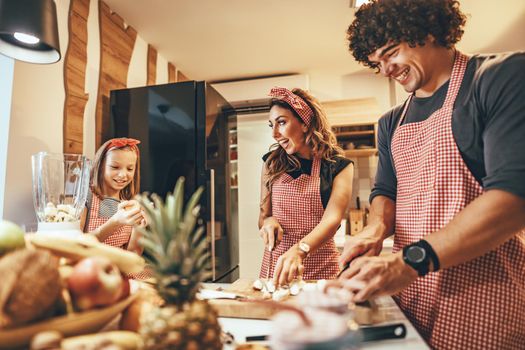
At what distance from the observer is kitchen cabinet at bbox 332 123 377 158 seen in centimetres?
339

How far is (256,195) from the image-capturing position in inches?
142

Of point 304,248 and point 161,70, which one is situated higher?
point 161,70

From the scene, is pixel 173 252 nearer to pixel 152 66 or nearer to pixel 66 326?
pixel 66 326

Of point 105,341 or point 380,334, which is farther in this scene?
point 380,334

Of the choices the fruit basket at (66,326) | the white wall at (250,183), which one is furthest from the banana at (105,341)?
the white wall at (250,183)

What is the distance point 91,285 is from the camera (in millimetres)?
513

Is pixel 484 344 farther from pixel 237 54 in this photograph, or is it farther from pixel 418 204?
pixel 237 54

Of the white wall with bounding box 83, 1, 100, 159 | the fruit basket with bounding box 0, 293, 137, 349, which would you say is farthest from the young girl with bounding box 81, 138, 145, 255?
the fruit basket with bounding box 0, 293, 137, 349

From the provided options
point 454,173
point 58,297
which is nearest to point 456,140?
point 454,173

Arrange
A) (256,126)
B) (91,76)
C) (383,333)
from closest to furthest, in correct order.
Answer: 1. (383,333)
2. (91,76)
3. (256,126)

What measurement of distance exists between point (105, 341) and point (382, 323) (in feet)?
2.03

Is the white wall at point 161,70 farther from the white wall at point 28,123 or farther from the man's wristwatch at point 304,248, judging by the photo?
the man's wristwatch at point 304,248

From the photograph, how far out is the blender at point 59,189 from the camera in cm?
126

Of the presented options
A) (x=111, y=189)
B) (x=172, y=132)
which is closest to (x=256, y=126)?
(x=172, y=132)
